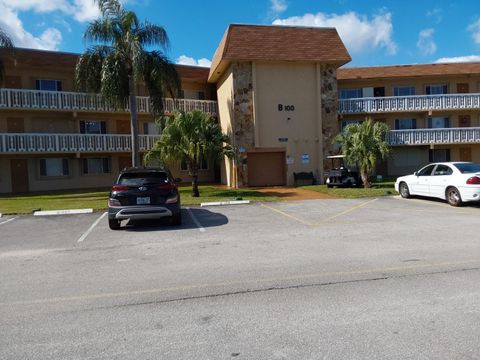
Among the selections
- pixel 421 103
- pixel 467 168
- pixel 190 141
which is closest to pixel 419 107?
pixel 421 103

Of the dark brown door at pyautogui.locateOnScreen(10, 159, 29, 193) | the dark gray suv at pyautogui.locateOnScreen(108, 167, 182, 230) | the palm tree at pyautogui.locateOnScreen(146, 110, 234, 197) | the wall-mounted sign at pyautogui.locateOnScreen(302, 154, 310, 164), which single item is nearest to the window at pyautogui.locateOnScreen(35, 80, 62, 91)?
the dark brown door at pyautogui.locateOnScreen(10, 159, 29, 193)

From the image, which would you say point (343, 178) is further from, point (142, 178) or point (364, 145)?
point (142, 178)

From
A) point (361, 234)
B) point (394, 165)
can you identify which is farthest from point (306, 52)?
point (361, 234)

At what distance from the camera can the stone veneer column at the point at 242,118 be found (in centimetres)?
2403

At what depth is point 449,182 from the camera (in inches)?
553

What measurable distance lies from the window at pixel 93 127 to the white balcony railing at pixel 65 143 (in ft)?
6.54

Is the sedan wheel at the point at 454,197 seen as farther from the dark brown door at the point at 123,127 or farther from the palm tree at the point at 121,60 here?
the dark brown door at the point at 123,127

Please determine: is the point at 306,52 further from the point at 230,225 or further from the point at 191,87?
the point at 230,225

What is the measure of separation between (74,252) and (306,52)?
66.3 feet

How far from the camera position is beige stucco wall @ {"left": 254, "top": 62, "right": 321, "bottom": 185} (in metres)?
24.5

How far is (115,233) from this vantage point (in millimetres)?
10562

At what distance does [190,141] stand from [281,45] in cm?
1026

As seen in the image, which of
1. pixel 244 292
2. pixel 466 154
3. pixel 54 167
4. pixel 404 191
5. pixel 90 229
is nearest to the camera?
pixel 244 292

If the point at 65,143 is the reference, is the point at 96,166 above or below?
below
